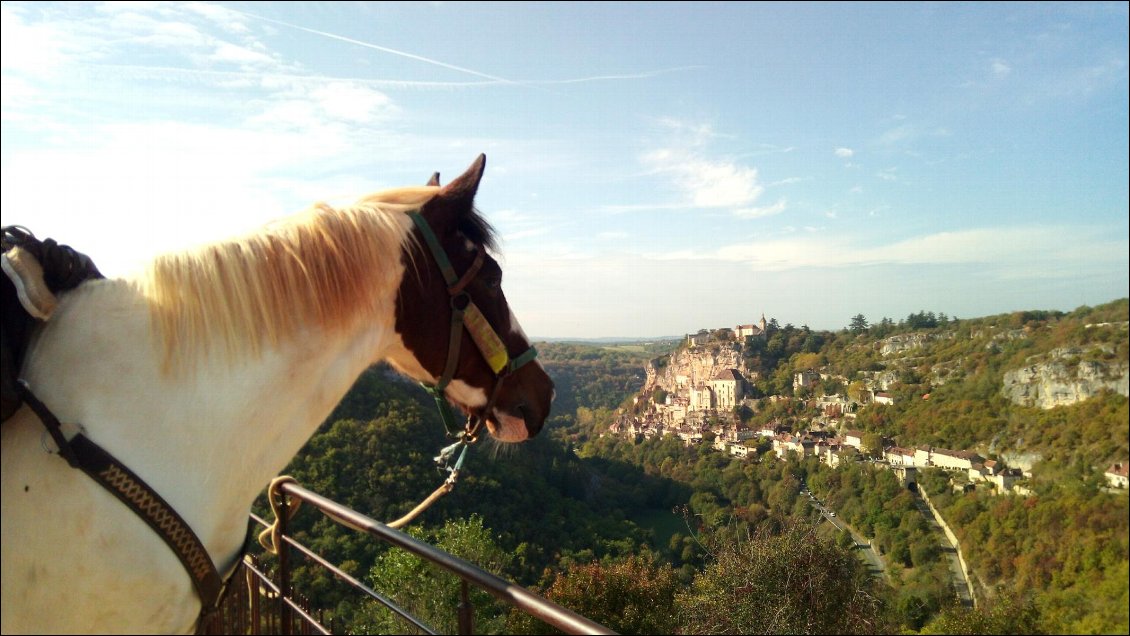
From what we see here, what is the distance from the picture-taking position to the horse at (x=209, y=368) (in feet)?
3.44

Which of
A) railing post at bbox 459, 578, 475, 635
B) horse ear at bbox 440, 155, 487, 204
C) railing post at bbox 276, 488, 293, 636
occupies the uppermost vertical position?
horse ear at bbox 440, 155, 487, 204

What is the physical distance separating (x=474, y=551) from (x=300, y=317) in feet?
47.9

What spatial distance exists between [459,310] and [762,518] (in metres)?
14.8

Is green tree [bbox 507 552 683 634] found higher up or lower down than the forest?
lower down

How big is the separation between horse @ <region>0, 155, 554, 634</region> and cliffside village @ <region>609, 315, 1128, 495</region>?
1520mm

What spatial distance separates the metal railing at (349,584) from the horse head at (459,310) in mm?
460

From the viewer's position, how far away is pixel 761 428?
1284 centimetres

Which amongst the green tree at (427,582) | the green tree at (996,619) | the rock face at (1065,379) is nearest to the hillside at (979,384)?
the rock face at (1065,379)

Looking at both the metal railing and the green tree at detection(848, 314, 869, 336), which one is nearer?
the metal railing

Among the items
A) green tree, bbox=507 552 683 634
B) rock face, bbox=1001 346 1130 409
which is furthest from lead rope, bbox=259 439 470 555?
green tree, bbox=507 552 683 634

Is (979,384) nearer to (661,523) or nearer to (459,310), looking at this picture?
(459,310)

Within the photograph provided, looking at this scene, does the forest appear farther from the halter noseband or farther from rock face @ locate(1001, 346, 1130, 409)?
the halter noseband

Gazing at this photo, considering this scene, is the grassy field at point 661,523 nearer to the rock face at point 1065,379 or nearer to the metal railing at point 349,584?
the metal railing at point 349,584

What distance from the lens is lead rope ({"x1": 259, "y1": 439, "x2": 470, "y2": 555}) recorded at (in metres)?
1.87
